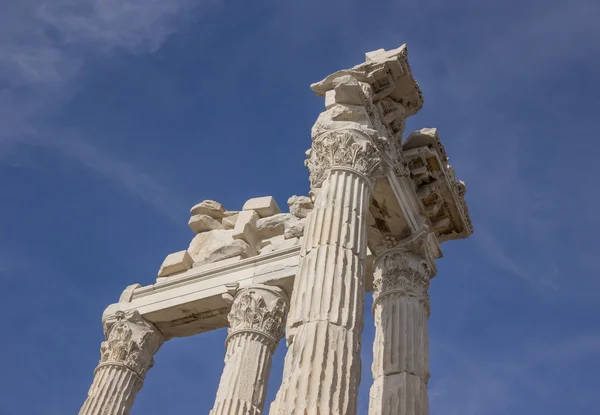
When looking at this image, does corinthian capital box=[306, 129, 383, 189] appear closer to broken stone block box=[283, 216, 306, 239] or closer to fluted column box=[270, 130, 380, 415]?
fluted column box=[270, 130, 380, 415]

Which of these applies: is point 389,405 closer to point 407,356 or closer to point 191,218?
point 407,356

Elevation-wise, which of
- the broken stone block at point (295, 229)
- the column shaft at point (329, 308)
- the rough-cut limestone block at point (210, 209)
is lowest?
the column shaft at point (329, 308)

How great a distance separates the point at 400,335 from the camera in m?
18.7

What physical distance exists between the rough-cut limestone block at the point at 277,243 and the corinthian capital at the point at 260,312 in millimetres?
1636

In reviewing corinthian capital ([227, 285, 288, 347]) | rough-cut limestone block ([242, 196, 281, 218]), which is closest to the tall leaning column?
corinthian capital ([227, 285, 288, 347])

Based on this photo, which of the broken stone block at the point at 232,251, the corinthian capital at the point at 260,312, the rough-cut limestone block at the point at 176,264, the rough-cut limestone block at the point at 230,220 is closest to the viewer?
the corinthian capital at the point at 260,312

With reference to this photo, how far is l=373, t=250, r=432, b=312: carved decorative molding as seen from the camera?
19.7m

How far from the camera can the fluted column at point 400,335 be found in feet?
57.7

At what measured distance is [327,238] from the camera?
1634 centimetres

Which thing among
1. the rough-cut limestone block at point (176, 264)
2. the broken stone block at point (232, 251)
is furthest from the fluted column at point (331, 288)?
the rough-cut limestone block at point (176, 264)

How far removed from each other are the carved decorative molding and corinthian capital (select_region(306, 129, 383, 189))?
268 centimetres

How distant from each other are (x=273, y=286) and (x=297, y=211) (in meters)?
2.95

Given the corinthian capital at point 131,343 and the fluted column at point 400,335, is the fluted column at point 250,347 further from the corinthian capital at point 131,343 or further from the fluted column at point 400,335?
the fluted column at point 400,335

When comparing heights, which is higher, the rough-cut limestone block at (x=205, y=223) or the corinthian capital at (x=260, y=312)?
the rough-cut limestone block at (x=205, y=223)
